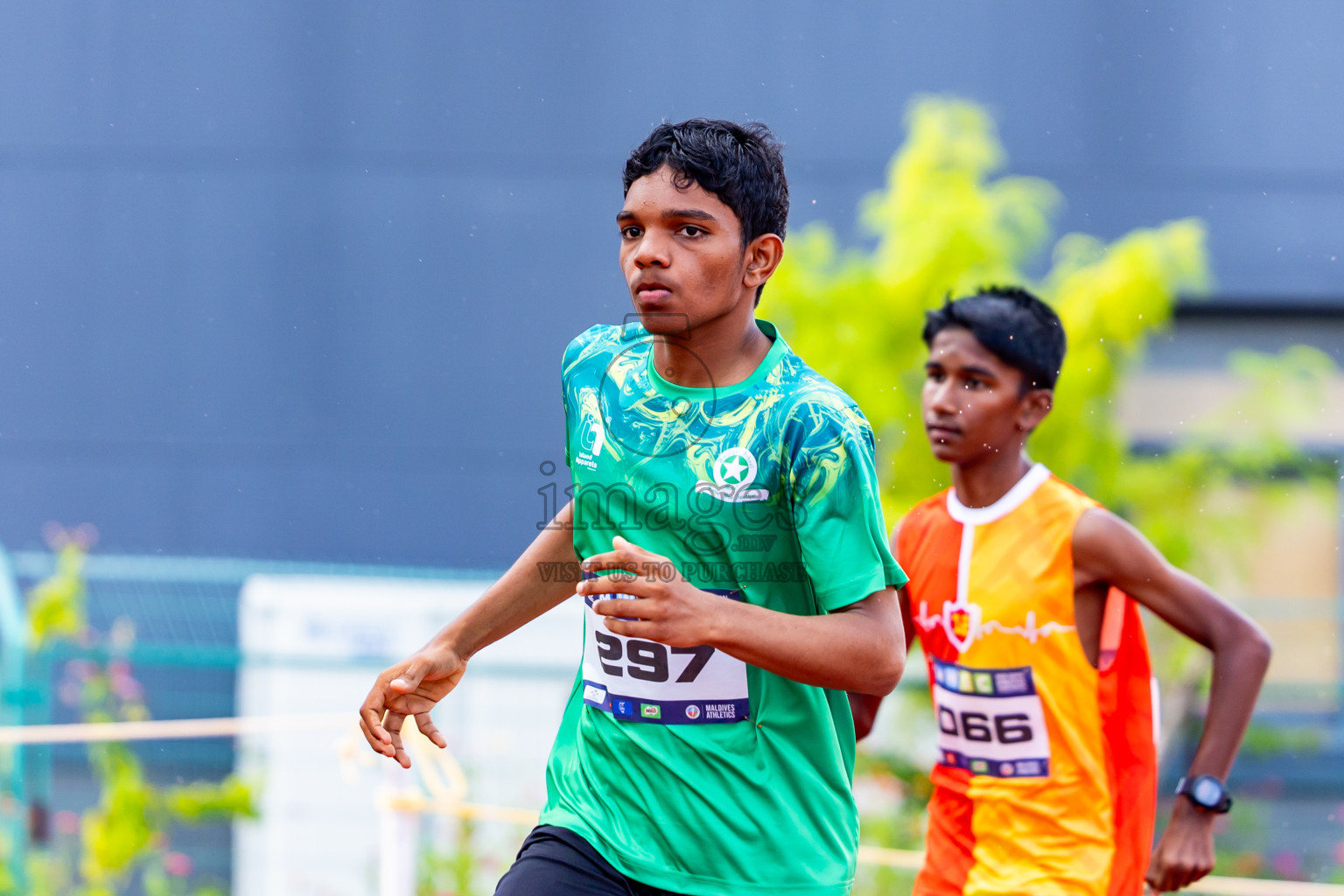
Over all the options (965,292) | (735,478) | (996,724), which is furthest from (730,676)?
(965,292)

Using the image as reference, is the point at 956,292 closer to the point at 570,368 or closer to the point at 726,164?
the point at 570,368

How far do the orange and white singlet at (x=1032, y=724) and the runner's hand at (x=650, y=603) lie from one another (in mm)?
1497

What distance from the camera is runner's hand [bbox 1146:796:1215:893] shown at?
9.04ft

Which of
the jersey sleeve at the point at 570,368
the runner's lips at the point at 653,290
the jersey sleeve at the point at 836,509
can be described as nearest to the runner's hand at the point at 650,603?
the jersey sleeve at the point at 836,509

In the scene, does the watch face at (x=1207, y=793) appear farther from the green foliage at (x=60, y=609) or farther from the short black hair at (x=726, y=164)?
the green foliage at (x=60, y=609)

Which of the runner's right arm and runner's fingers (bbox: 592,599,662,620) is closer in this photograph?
runner's fingers (bbox: 592,599,662,620)

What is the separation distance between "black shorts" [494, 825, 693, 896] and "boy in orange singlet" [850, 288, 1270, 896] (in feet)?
3.39

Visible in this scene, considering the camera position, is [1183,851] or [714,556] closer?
[714,556]

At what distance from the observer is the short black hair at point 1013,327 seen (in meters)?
3.30

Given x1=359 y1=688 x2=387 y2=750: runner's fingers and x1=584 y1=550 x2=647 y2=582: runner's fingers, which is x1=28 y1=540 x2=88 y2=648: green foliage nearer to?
→ x1=359 y1=688 x2=387 y2=750: runner's fingers

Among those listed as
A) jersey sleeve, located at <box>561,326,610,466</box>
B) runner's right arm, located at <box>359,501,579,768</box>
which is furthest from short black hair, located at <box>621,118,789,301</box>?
runner's right arm, located at <box>359,501,579,768</box>

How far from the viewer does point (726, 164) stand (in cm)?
205

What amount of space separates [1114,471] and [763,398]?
18.6ft

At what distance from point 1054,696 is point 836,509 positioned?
4.15 feet
